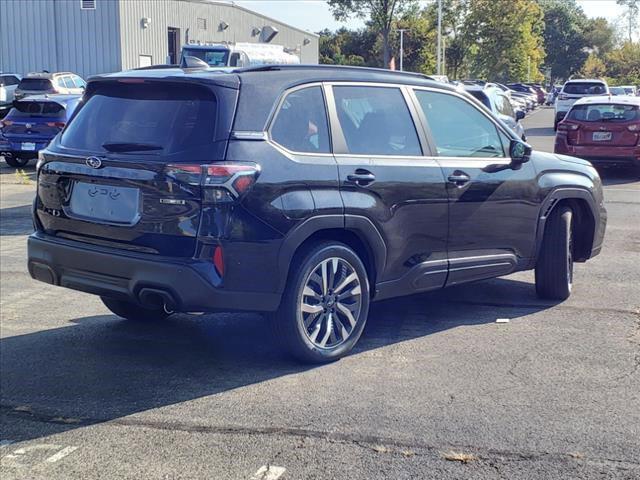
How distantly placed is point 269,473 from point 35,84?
26.1 m

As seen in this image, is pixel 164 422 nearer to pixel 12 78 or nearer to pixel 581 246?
pixel 581 246

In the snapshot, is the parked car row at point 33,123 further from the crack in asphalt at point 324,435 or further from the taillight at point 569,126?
the crack in asphalt at point 324,435

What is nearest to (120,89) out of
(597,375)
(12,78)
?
(597,375)

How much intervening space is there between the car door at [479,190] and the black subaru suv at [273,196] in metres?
0.02

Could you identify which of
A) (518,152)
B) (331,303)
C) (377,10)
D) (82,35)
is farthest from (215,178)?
(377,10)

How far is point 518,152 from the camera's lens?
22.1ft

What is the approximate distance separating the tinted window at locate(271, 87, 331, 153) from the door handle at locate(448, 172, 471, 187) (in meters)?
1.10

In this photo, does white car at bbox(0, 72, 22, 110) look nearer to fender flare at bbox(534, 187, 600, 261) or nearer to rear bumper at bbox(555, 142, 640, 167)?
rear bumper at bbox(555, 142, 640, 167)

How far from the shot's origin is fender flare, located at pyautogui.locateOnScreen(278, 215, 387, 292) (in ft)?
17.1

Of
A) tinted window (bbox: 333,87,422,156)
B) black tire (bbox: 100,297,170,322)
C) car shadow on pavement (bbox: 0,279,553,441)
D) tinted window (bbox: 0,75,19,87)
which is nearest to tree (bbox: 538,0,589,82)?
tinted window (bbox: 0,75,19,87)

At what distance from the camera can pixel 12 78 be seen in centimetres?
3284

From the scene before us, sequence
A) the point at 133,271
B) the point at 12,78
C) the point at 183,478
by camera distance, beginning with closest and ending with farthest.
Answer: the point at 183,478 < the point at 133,271 < the point at 12,78

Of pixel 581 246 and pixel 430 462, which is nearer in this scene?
pixel 430 462

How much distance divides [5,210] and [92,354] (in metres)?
8.28
